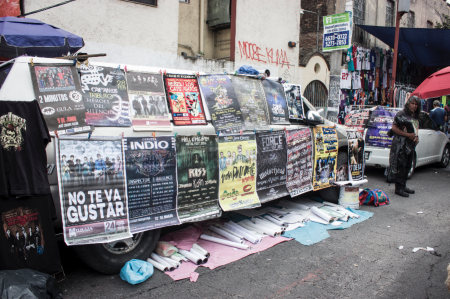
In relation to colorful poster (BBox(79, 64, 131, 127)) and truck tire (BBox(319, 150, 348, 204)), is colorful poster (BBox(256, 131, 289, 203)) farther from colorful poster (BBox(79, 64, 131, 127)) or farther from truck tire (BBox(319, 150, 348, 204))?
colorful poster (BBox(79, 64, 131, 127))

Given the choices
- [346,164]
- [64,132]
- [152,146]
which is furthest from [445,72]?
[64,132]

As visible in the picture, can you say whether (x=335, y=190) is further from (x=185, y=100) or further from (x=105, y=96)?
(x=105, y=96)

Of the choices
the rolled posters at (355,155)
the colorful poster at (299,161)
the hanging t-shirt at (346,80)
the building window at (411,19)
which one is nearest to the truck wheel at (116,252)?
the colorful poster at (299,161)

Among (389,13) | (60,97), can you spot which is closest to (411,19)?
(389,13)

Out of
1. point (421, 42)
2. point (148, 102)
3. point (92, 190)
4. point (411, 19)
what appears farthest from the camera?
point (411, 19)

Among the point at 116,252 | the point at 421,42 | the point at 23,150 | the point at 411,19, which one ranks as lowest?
the point at 116,252

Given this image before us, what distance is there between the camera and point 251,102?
4.82 meters

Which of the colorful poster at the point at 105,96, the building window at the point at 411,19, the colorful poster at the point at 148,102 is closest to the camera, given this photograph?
the colorful poster at the point at 105,96

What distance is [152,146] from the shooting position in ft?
12.0

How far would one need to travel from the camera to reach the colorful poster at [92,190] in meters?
3.12

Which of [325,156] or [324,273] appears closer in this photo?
[324,273]

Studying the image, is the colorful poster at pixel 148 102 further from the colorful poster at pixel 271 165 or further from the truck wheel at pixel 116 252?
the colorful poster at pixel 271 165

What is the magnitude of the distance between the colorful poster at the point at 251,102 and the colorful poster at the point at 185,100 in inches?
25.9

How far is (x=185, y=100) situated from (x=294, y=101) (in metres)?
2.06
